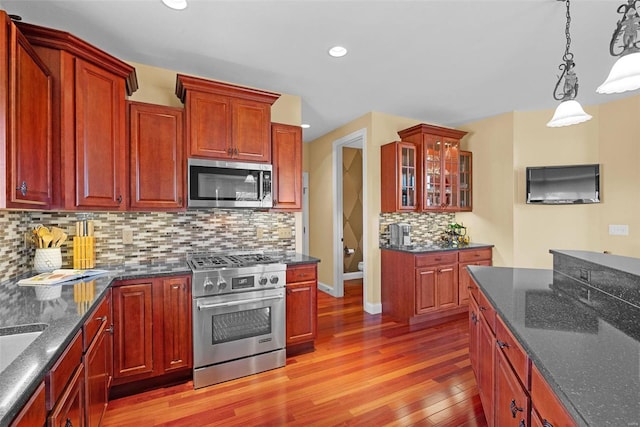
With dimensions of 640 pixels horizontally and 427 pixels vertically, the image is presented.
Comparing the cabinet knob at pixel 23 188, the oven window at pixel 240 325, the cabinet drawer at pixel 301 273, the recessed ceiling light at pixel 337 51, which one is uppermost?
the recessed ceiling light at pixel 337 51

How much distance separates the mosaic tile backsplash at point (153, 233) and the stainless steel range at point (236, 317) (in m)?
0.31

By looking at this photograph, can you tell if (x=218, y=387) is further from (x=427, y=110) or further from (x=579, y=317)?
(x=427, y=110)

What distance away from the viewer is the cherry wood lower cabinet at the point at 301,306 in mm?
2764

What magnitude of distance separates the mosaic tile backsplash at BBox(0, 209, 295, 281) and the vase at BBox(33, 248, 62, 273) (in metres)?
0.09

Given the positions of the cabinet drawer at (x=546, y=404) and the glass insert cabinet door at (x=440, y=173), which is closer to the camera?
the cabinet drawer at (x=546, y=404)

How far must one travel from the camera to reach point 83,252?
7.71 ft

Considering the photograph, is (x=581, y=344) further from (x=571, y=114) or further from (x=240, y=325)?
(x=240, y=325)

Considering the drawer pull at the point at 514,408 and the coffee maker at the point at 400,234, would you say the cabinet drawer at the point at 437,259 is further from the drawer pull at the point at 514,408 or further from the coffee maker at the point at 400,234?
the drawer pull at the point at 514,408

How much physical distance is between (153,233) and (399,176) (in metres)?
2.82

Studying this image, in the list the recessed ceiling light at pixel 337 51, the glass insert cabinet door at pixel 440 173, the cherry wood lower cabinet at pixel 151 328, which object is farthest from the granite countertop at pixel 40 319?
the glass insert cabinet door at pixel 440 173

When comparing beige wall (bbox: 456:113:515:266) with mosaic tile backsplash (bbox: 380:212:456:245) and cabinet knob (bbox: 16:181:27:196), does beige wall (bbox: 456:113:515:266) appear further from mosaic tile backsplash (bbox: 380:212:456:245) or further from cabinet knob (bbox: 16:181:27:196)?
cabinet knob (bbox: 16:181:27:196)

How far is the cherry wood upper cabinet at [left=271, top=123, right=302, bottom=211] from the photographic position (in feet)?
9.78

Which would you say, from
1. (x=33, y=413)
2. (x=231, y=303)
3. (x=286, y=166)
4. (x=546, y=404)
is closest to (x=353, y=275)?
(x=286, y=166)

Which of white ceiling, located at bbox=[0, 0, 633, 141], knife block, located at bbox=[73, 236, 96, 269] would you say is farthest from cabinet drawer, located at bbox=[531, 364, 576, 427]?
knife block, located at bbox=[73, 236, 96, 269]
